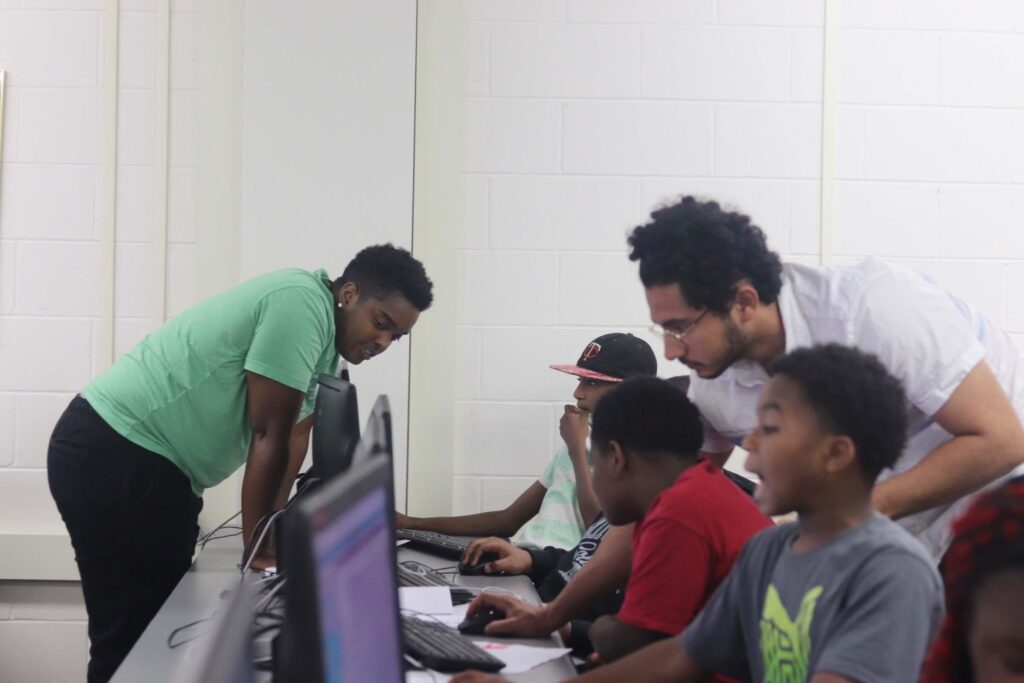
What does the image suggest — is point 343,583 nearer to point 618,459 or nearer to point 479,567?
point 618,459

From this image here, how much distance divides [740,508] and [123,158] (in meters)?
2.37

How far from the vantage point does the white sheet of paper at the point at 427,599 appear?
2027 mm

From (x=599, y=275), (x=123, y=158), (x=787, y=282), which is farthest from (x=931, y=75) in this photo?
(x=123, y=158)

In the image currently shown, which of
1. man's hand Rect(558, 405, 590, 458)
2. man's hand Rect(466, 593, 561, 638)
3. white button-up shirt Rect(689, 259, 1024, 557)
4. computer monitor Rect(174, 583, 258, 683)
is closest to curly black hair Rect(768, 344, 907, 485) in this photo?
white button-up shirt Rect(689, 259, 1024, 557)

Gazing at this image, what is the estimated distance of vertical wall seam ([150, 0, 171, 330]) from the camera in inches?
130

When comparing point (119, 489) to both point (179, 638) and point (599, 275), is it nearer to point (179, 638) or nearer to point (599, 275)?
point (179, 638)

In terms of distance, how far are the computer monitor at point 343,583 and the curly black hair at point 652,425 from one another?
71cm

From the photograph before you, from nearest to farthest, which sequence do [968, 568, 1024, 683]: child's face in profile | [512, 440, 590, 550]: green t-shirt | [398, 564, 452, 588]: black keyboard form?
[968, 568, 1024, 683]: child's face in profile < [398, 564, 452, 588]: black keyboard < [512, 440, 590, 550]: green t-shirt

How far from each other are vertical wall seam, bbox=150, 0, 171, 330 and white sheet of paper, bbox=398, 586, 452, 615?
152 cm

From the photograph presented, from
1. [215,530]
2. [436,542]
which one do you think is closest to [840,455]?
[436,542]

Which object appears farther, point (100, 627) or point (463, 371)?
point (463, 371)

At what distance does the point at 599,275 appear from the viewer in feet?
11.0

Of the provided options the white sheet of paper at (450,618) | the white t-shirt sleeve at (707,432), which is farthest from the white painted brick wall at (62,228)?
the white t-shirt sleeve at (707,432)

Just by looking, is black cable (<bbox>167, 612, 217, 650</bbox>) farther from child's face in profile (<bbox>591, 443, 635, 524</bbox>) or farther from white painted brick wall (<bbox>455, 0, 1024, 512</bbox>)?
white painted brick wall (<bbox>455, 0, 1024, 512</bbox>)
